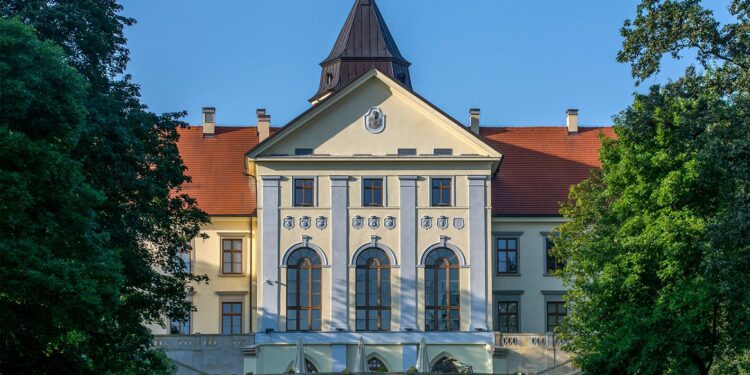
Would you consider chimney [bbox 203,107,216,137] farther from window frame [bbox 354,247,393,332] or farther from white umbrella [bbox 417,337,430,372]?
white umbrella [bbox 417,337,430,372]

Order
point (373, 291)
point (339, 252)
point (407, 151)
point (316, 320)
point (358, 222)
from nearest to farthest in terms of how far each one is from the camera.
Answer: point (316, 320), point (373, 291), point (339, 252), point (358, 222), point (407, 151)

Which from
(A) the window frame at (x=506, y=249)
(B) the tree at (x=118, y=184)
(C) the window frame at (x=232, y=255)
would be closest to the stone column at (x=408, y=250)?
(A) the window frame at (x=506, y=249)

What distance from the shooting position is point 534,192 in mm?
65375

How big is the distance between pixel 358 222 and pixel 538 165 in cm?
1116

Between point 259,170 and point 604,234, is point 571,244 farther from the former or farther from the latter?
point 259,170

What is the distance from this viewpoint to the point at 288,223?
59719 millimetres

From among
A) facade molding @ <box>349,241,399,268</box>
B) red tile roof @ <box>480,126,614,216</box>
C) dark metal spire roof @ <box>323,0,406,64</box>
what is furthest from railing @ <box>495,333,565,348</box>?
dark metal spire roof @ <box>323,0,406,64</box>

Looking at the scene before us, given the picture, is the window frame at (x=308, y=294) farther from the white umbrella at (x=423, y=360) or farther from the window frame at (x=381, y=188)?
the white umbrella at (x=423, y=360)

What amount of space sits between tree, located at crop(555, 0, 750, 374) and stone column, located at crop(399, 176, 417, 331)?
12.7 meters

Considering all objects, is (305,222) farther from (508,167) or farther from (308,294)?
(508,167)

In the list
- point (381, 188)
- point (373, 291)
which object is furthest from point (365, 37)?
point (373, 291)

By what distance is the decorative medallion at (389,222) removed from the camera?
196 ft

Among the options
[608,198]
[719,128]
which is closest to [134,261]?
[719,128]

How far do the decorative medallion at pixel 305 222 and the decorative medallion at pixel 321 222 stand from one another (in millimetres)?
290
